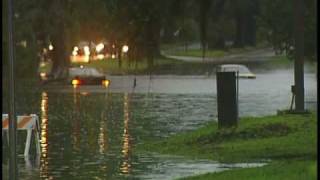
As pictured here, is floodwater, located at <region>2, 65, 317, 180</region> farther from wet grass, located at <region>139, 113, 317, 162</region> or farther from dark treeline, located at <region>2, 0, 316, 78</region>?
dark treeline, located at <region>2, 0, 316, 78</region>

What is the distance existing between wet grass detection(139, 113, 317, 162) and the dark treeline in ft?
5.82

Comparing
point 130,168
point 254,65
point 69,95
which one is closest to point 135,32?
point 130,168

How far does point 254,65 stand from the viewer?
70812mm

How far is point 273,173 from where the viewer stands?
1209cm

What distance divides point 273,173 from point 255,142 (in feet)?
17.3

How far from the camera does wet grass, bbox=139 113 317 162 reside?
15922 mm

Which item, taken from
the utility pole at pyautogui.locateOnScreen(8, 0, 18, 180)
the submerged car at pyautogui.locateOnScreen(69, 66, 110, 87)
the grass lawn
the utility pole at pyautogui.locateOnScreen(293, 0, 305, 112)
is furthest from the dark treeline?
the grass lawn

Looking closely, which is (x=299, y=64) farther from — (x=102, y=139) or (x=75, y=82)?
(x=75, y=82)

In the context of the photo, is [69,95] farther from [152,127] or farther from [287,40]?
[152,127]

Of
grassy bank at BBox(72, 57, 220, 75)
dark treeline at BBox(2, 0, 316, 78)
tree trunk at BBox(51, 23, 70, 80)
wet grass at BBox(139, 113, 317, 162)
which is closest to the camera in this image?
dark treeline at BBox(2, 0, 316, 78)

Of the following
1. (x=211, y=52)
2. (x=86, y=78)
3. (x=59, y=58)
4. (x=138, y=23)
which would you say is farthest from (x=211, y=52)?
(x=138, y=23)

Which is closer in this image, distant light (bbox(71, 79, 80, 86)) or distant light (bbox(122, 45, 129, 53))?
distant light (bbox(122, 45, 129, 53))

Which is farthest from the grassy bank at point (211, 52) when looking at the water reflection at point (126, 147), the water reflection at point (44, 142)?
the water reflection at point (126, 147)

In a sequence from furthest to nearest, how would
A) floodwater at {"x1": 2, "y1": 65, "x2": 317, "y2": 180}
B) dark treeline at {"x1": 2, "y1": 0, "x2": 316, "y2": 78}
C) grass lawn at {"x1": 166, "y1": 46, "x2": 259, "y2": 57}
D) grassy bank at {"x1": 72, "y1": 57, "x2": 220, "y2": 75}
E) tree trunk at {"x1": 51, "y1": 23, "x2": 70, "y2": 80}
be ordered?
grass lawn at {"x1": 166, "y1": 46, "x2": 259, "y2": 57}, grassy bank at {"x1": 72, "y1": 57, "x2": 220, "y2": 75}, tree trunk at {"x1": 51, "y1": 23, "x2": 70, "y2": 80}, dark treeline at {"x1": 2, "y1": 0, "x2": 316, "y2": 78}, floodwater at {"x1": 2, "y1": 65, "x2": 317, "y2": 180}
